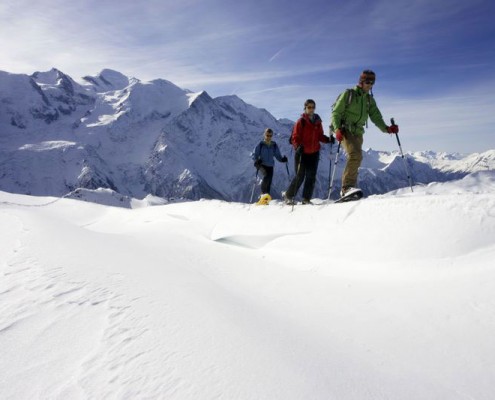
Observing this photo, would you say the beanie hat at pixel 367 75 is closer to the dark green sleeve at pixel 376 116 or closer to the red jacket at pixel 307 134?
the dark green sleeve at pixel 376 116

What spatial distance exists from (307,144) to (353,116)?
1.79 metres

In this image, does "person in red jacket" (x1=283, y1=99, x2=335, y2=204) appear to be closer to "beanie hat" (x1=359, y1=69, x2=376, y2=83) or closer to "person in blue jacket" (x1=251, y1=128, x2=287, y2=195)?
"beanie hat" (x1=359, y1=69, x2=376, y2=83)

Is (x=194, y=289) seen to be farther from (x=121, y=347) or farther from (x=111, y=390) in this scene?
(x=111, y=390)

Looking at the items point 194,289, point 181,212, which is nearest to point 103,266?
point 194,289

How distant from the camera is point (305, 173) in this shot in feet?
32.0

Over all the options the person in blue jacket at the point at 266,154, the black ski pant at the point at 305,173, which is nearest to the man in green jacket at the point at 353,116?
the black ski pant at the point at 305,173

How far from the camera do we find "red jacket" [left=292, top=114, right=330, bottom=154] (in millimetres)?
9289

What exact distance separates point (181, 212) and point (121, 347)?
10326 millimetres

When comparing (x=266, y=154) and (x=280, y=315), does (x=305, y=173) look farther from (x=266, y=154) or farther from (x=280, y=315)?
(x=280, y=315)

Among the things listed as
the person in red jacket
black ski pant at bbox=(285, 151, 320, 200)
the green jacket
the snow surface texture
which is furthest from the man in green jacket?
the snow surface texture

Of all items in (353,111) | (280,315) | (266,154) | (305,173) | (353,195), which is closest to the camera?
(280,315)

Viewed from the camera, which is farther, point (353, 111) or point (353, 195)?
point (353, 111)

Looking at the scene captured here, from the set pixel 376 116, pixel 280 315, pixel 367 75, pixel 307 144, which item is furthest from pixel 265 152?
pixel 280 315

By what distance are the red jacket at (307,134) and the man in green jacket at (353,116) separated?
1.33 meters
